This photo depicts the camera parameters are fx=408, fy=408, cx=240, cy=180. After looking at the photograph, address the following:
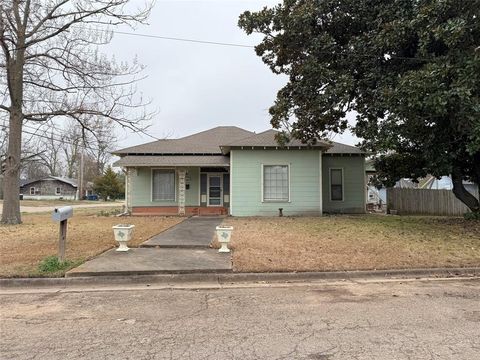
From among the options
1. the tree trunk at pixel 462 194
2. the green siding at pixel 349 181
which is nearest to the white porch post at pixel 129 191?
the green siding at pixel 349 181

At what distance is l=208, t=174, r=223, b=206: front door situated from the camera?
21234 millimetres

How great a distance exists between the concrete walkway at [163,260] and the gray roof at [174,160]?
8.85m

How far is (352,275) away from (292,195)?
440 inches

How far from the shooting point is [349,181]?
21.2 meters

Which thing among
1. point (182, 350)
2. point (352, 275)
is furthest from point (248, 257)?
point (182, 350)

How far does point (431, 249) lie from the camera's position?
9.72m

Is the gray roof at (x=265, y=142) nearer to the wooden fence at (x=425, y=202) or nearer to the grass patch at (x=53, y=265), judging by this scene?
the wooden fence at (x=425, y=202)

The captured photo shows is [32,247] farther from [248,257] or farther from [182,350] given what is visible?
[182,350]

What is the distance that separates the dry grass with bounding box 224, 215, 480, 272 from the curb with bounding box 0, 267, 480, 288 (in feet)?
0.77

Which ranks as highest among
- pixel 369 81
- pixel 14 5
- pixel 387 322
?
pixel 14 5

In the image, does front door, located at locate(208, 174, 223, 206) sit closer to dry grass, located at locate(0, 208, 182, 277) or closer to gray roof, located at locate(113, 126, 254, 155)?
gray roof, located at locate(113, 126, 254, 155)

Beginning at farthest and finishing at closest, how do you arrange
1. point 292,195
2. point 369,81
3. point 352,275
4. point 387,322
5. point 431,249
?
point 292,195
point 369,81
point 431,249
point 352,275
point 387,322

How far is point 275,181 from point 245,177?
1.42m

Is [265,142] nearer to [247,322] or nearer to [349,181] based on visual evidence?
[349,181]
